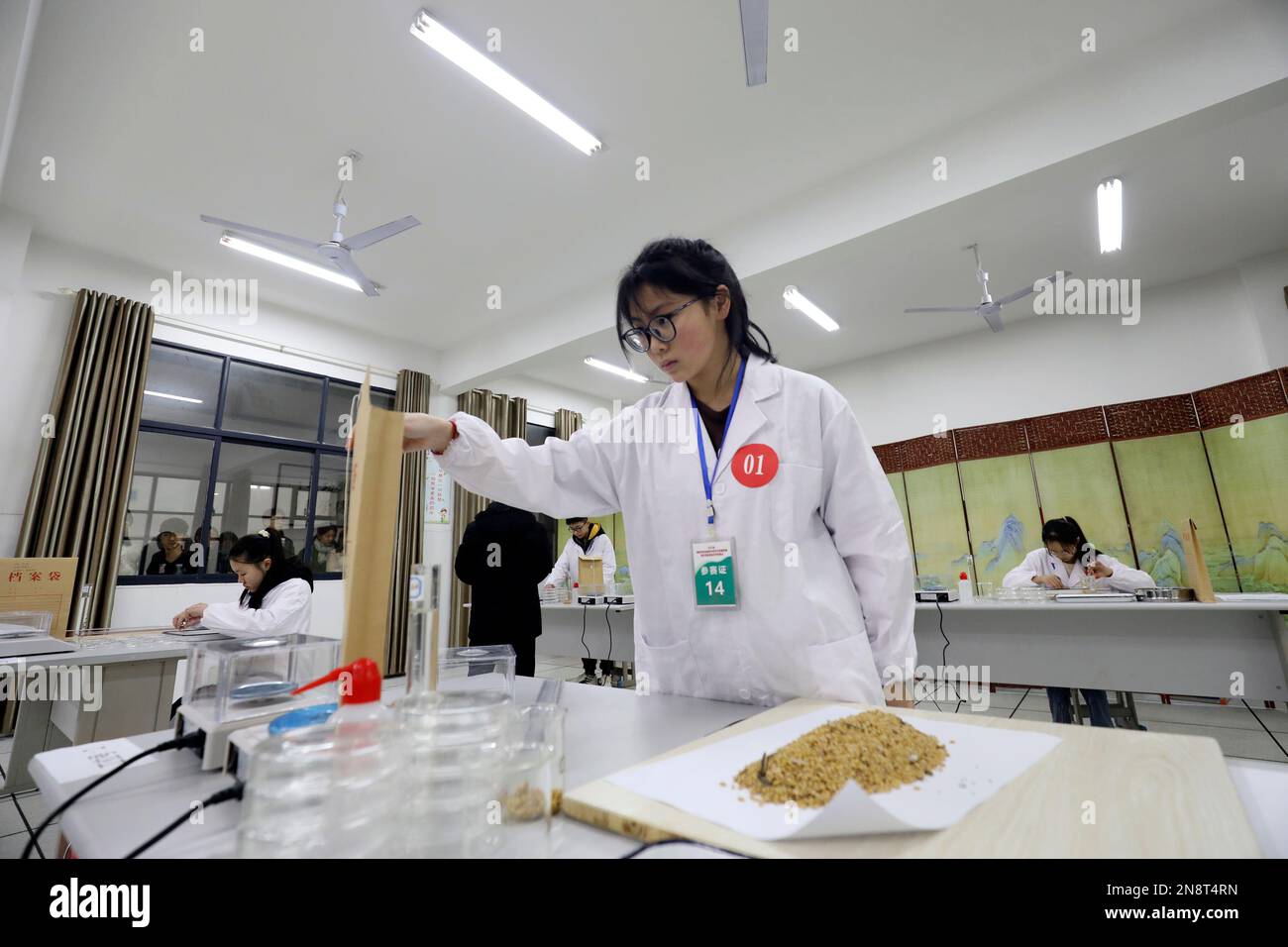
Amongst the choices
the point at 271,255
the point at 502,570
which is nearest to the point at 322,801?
the point at 502,570

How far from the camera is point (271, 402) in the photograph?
541cm

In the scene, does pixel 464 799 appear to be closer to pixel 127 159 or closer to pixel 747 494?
pixel 747 494

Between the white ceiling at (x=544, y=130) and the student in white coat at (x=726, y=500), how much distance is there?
2290 millimetres

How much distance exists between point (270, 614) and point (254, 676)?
205cm

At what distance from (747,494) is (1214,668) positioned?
3.03 metres

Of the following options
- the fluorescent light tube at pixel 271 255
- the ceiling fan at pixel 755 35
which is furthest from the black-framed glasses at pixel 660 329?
the fluorescent light tube at pixel 271 255

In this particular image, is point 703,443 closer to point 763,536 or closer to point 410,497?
Answer: point 763,536

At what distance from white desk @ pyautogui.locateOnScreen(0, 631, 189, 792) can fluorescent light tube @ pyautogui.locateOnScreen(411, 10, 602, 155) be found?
9.37ft

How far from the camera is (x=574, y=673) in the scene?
5.46m

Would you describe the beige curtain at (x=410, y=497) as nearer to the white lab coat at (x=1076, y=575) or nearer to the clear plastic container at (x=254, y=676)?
the clear plastic container at (x=254, y=676)

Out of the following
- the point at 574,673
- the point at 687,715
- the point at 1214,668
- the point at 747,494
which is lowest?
the point at 574,673

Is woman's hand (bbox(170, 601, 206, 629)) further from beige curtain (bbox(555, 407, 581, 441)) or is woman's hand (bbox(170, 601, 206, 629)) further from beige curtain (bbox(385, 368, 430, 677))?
beige curtain (bbox(555, 407, 581, 441))

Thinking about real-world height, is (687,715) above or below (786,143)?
below

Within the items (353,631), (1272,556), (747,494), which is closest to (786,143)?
(747,494)
